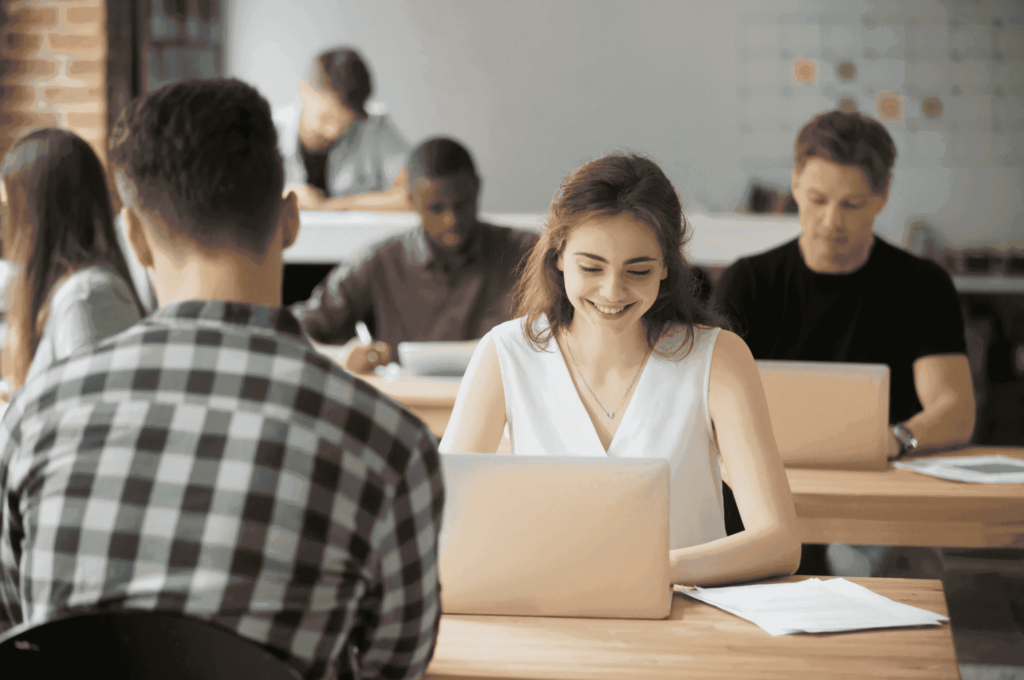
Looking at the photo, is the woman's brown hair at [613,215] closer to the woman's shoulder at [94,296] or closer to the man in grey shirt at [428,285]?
the woman's shoulder at [94,296]

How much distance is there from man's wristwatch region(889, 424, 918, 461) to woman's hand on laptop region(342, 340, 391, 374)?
1449 mm

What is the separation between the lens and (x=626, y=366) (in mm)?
1602

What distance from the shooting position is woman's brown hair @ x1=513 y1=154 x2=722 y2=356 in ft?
4.93

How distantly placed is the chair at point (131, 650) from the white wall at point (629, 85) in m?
5.78

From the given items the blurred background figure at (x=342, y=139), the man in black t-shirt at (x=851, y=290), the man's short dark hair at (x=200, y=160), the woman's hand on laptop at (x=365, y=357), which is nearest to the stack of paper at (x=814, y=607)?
the man's short dark hair at (x=200, y=160)

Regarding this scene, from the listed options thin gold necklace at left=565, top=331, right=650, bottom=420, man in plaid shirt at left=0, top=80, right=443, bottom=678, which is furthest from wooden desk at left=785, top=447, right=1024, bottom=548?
man in plaid shirt at left=0, top=80, right=443, bottom=678

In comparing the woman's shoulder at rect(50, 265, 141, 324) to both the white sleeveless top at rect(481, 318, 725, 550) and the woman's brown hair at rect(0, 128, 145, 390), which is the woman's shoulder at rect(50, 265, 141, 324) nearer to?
the woman's brown hair at rect(0, 128, 145, 390)

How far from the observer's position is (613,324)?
61.1 inches

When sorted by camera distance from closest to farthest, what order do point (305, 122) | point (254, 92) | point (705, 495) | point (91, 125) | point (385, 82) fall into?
point (254, 92) → point (705, 495) → point (91, 125) → point (305, 122) → point (385, 82)

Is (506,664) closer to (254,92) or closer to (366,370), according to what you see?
(254,92)

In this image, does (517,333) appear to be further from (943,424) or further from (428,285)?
(428,285)

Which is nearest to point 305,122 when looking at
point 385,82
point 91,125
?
point 91,125

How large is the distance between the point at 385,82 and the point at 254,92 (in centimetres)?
614

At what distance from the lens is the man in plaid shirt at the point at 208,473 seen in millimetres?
684
